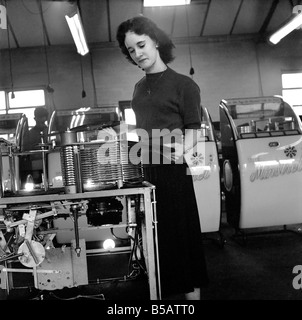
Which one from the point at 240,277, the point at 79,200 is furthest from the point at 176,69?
the point at 79,200

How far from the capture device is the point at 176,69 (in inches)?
314

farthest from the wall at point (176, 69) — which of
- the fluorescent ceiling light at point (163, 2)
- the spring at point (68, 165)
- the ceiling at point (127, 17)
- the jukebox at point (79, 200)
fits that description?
the spring at point (68, 165)

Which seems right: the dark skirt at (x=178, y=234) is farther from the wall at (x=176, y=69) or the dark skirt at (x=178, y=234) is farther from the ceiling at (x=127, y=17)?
the wall at (x=176, y=69)

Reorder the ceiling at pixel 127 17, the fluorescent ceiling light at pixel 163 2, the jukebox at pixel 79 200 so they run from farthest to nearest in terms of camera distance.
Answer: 1. the ceiling at pixel 127 17
2. the fluorescent ceiling light at pixel 163 2
3. the jukebox at pixel 79 200

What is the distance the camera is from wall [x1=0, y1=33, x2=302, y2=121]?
786cm

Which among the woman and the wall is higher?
the wall

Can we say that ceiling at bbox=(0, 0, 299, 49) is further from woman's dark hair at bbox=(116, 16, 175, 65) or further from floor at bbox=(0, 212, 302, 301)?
woman's dark hair at bbox=(116, 16, 175, 65)

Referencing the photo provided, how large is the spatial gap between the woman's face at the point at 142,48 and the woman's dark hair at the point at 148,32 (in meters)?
0.02

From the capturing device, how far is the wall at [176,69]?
786 cm

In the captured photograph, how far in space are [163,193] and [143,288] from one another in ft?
3.11

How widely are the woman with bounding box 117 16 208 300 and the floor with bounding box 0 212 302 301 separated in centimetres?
53

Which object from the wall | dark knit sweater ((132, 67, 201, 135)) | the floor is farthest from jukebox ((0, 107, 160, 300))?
the wall
